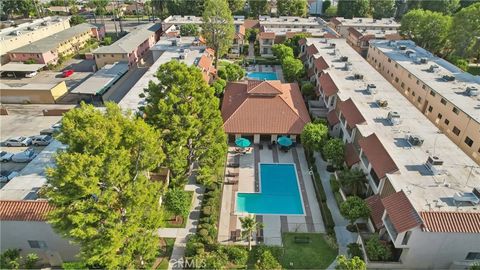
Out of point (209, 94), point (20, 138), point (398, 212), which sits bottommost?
point (20, 138)

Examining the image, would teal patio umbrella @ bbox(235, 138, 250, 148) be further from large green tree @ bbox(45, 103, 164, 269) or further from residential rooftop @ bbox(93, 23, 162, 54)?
residential rooftop @ bbox(93, 23, 162, 54)

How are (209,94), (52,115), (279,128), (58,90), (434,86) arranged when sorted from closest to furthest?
(209,94)
(279,128)
(434,86)
(52,115)
(58,90)

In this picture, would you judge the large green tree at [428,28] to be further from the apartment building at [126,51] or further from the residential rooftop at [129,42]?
the residential rooftop at [129,42]

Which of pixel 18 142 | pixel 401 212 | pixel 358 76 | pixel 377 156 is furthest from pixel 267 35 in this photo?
pixel 401 212

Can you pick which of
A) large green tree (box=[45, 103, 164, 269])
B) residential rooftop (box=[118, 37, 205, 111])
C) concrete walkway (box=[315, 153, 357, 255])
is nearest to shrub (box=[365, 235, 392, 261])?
concrete walkway (box=[315, 153, 357, 255])

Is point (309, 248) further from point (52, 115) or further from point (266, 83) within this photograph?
point (52, 115)

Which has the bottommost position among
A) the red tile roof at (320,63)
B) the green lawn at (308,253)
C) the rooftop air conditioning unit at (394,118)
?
the green lawn at (308,253)

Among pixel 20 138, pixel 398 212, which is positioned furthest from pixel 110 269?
pixel 20 138

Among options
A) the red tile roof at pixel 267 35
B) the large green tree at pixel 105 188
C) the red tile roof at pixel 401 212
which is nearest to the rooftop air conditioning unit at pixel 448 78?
the red tile roof at pixel 401 212
